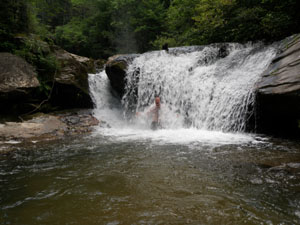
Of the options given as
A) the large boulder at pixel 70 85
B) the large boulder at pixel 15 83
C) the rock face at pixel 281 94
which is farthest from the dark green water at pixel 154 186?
the large boulder at pixel 70 85

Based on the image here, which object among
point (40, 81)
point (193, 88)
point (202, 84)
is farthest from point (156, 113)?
point (40, 81)

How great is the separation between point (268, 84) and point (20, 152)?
6408 millimetres

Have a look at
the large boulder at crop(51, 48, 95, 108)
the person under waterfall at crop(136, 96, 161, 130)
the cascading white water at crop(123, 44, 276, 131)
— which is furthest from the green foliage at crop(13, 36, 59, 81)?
the person under waterfall at crop(136, 96, 161, 130)

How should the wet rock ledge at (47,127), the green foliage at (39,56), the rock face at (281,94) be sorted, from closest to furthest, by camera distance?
the rock face at (281,94) < the wet rock ledge at (47,127) < the green foliage at (39,56)

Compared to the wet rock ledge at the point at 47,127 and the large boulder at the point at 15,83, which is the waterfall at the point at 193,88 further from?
the large boulder at the point at 15,83

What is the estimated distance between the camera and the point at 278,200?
2.33 metres

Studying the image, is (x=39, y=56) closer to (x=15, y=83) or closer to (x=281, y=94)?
(x=15, y=83)

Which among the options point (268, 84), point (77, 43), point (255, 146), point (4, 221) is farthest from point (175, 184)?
point (77, 43)

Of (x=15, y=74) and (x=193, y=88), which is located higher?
(x=15, y=74)

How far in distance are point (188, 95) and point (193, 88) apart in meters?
0.34

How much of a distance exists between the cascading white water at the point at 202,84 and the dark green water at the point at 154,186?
2405mm

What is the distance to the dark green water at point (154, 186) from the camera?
2.06m

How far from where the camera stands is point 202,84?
816cm

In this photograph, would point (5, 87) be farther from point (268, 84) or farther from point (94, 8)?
point (94, 8)
